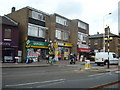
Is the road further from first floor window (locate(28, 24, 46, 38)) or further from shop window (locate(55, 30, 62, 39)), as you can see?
shop window (locate(55, 30, 62, 39))

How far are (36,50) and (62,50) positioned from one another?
287 inches

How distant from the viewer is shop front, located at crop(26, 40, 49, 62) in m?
27.3

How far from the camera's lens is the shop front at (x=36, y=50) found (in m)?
27.3

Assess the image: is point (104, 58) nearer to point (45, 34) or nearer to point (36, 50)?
point (36, 50)

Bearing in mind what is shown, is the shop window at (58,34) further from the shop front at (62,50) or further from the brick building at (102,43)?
the brick building at (102,43)

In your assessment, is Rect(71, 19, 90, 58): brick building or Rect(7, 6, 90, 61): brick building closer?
Rect(7, 6, 90, 61): brick building

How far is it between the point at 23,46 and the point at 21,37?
1984mm

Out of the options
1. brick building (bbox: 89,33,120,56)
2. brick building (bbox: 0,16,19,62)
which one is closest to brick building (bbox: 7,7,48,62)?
brick building (bbox: 0,16,19,62)

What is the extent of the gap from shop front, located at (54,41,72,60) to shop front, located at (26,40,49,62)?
263 cm

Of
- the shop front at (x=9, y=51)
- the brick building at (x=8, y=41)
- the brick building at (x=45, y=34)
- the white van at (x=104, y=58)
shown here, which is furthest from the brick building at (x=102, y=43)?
the shop front at (x=9, y=51)

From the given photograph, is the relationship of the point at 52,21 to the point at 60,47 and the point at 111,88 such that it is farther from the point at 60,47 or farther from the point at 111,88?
the point at 111,88

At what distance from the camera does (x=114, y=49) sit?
50031 mm

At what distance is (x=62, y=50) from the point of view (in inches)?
1345

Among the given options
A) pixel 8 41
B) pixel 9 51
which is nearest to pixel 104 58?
pixel 9 51
